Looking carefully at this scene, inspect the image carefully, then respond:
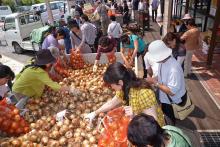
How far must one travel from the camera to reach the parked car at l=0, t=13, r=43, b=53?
12.8 m

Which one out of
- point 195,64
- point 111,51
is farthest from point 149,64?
point 195,64

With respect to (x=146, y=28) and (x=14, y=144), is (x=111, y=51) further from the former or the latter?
(x=146, y=28)

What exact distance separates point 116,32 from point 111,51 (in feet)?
10.9

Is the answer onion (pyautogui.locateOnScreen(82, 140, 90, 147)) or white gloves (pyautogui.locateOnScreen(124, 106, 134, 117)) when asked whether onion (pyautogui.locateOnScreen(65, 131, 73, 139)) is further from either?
white gloves (pyautogui.locateOnScreen(124, 106, 134, 117))

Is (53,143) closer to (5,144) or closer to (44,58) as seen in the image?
(5,144)

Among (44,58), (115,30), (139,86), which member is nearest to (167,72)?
(139,86)

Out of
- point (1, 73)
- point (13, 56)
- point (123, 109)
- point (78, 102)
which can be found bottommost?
point (13, 56)

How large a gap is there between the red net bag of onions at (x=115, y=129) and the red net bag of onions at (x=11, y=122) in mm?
1256

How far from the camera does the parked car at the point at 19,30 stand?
12.8m

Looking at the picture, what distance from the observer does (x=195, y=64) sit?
8.68 metres

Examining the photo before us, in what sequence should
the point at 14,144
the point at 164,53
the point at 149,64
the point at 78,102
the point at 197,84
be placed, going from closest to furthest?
the point at 14,144 → the point at 164,53 → the point at 78,102 → the point at 149,64 → the point at 197,84

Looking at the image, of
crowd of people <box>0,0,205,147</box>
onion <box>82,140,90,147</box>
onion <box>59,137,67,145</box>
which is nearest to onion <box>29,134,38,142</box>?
onion <box>59,137,67,145</box>

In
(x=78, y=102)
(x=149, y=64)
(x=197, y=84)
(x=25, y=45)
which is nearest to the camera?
(x=78, y=102)

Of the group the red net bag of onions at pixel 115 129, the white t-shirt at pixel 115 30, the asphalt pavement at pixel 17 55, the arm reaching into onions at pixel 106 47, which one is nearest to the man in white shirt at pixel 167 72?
the red net bag of onions at pixel 115 129
